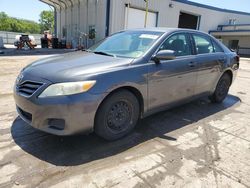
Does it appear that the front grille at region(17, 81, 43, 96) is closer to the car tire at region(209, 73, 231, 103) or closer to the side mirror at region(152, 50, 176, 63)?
the side mirror at region(152, 50, 176, 63)

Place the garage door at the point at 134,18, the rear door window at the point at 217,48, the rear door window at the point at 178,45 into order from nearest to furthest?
the rear door window at the point at 178,45 → the rear door window at the point at 217,48 → the garage door at the point at 134,18

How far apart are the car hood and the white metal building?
14.8 metres

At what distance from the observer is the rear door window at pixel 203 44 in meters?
4.35

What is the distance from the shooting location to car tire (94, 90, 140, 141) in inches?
115

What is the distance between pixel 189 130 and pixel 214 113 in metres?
1.20

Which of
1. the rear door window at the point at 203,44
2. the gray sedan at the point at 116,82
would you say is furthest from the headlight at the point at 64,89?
the rear door window at the point at 203,44

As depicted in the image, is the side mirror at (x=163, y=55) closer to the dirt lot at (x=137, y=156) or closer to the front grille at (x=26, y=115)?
the dirt lot at (x=137, y=156)

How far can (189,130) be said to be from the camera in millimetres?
3785

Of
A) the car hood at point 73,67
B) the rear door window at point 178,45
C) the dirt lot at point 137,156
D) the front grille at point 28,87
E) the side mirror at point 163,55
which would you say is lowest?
the dirt lot at point 137,156

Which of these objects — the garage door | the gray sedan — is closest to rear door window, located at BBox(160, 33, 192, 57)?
the gray sedan

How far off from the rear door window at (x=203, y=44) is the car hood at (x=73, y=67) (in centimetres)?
182

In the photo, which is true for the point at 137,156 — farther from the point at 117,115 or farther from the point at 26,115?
the point at 26,115

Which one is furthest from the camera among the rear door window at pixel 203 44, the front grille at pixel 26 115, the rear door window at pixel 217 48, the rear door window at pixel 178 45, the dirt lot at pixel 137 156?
the rear door window at pixel 217 48

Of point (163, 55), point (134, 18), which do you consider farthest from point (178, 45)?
point (134, 18)
